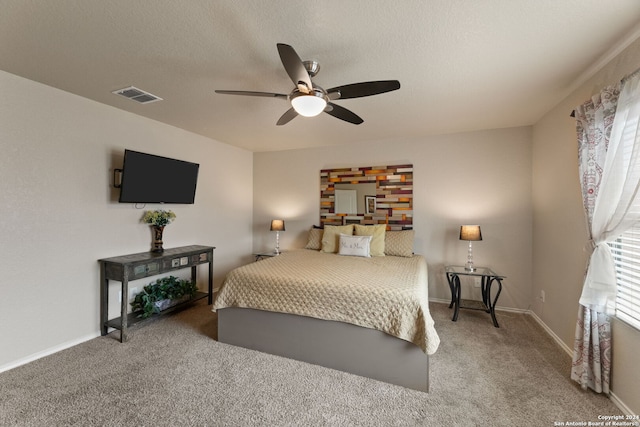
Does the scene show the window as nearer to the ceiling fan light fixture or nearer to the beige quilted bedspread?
the beige quilted bedspread

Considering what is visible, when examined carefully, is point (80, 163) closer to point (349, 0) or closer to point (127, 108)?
point (127, 108)

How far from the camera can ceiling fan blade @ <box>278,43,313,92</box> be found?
148cm

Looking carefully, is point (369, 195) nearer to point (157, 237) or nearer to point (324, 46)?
point (324, 46)

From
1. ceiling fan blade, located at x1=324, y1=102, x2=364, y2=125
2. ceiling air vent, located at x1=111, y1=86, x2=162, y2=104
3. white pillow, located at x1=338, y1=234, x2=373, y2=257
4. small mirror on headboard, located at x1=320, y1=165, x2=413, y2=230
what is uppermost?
ceiling air vent, located at x1=111, y1=86, x2=162, y2=104

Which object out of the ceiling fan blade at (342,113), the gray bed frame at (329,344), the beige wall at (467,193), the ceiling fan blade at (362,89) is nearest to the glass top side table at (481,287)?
the beige wall at (467,193)

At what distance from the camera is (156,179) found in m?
3.17

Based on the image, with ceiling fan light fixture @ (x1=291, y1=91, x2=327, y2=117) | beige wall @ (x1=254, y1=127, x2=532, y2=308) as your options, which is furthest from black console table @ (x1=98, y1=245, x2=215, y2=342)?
beige wall @ (x1=254, y1=127, x2=532, y2=308)

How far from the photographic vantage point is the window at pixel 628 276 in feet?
5.60

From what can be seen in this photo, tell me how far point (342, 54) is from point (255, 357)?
2.67 metres

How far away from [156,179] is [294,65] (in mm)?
2483

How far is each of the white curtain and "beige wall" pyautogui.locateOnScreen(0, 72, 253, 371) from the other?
4.45 meters

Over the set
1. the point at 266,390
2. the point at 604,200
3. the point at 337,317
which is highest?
the point at 604,200

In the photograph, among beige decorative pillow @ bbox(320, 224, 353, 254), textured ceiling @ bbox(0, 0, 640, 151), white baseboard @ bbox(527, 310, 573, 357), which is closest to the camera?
textured ceiling @ bbox(0, 0, 640, 151)

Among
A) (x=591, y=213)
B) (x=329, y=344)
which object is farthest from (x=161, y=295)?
(x=591, y=213)
